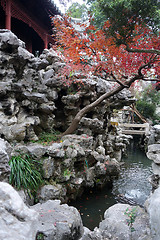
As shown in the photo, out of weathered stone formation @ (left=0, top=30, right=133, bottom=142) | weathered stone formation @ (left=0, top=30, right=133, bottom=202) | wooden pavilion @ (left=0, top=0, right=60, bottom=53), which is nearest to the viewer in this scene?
weathered stone formation @ (left=0, top=30, right=133, bottom=202)

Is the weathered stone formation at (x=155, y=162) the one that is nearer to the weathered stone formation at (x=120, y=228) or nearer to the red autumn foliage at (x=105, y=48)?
the weathered stone formation at (x=120, y=228)

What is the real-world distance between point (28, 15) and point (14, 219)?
10653 millimetres

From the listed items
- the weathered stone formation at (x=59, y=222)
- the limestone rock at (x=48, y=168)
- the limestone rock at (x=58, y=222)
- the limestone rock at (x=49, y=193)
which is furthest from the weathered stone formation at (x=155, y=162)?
the limestone rock at (x=48, y=168)

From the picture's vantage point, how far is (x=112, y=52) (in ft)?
20.3

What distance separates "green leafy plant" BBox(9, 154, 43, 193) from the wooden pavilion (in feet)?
19.6

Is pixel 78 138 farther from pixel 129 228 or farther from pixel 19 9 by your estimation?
pixel 19 9

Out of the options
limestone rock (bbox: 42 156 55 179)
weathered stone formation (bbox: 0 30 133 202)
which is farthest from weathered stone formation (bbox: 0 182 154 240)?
weathered stone formation (bbox: 0 30 133 202)

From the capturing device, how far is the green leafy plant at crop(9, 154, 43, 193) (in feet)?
15.2

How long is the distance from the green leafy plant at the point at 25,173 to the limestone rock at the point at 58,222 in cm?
163

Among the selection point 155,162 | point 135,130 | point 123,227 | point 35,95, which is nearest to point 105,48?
point 35,95

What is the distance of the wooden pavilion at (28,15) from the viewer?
809 centimetres

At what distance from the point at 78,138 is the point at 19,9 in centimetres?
748

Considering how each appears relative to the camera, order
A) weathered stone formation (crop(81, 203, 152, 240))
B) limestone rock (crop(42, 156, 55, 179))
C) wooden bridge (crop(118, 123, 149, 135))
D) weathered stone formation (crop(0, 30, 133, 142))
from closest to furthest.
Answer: weathered stone formation (crop(81, 203, 152, 240))
limestone rock (crop(42, 156, 55, 179))
weathered stone formation (crop(0, 30, 133, 142))
wooden bridge (crop(118, 123, 149, 135))

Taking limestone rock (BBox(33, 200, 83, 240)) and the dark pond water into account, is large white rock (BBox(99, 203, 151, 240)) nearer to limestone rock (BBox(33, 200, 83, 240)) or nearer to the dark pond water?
limestone rock (BBox(33, 200, 83, 240))
